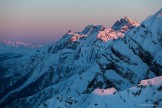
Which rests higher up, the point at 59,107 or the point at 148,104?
the point at 59,107

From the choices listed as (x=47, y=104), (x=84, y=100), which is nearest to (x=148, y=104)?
(x=84, y=100)

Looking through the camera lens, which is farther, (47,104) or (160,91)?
(47,104)

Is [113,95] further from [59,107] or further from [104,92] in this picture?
[59,107]

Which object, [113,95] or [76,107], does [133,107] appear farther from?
[76,107]

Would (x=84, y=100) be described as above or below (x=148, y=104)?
above

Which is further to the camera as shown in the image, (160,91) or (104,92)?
(104,92)

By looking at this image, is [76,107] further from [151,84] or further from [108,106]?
[151,84]

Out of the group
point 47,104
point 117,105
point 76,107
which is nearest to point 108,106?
point 117,105

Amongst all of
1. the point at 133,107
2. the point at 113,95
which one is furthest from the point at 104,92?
the point at 133,107
